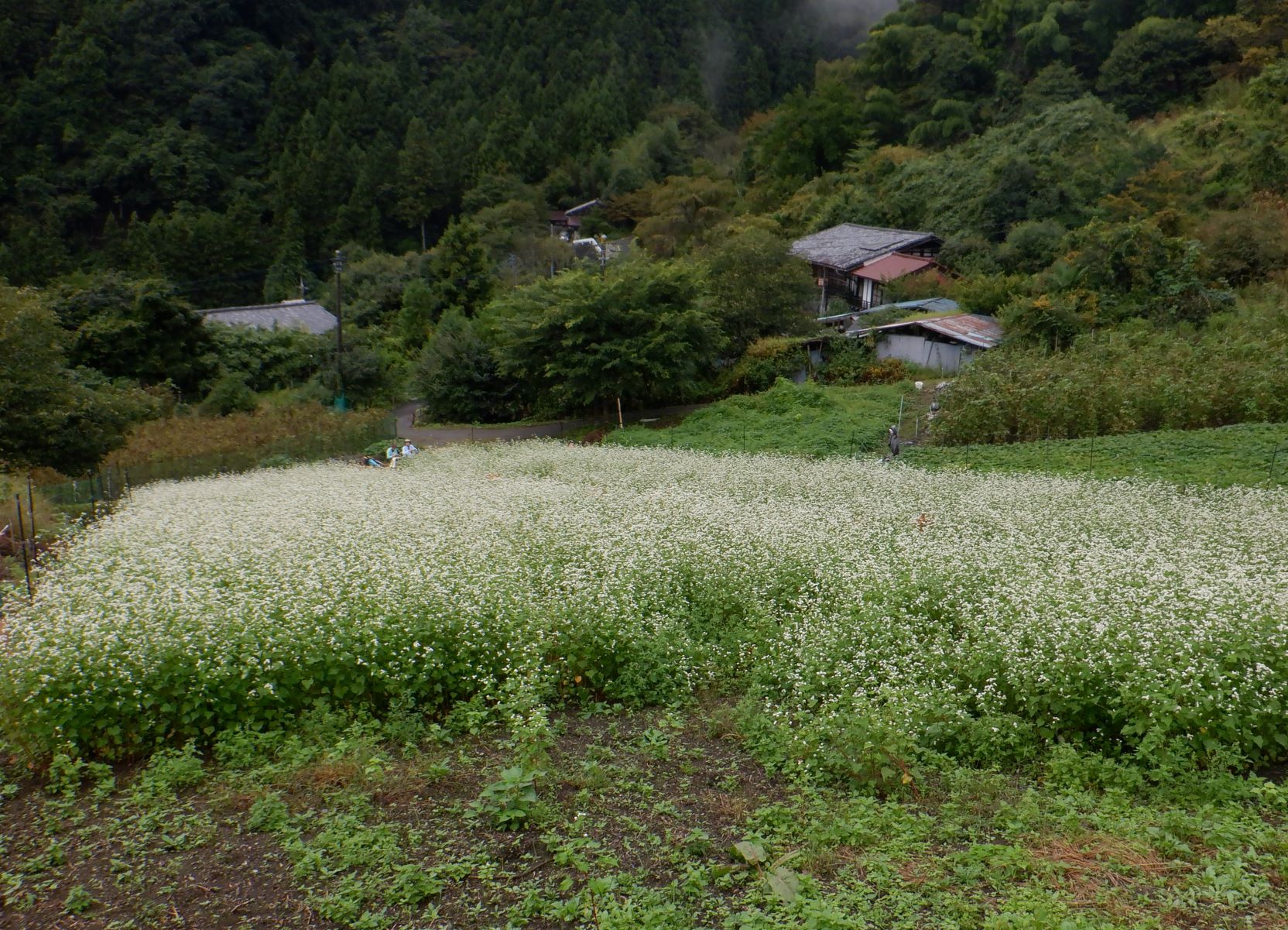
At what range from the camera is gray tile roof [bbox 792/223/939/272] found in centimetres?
3747

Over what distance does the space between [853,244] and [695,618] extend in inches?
1335

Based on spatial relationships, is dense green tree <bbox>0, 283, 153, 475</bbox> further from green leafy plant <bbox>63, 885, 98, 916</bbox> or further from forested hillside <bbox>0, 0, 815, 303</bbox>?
forested hillside <bbox>0, 0, 815, 303</bbox>

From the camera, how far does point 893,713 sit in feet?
20.9

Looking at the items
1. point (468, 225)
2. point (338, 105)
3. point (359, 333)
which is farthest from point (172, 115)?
point (359, 333)

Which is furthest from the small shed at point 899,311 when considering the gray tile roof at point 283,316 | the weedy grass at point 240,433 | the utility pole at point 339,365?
the gray tile roof at point 283,316

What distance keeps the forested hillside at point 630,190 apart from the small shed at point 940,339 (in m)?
1.09

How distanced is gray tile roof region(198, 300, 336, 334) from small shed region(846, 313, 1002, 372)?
23.3 metres

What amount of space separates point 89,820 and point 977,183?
39.3 metres

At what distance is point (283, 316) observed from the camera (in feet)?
143

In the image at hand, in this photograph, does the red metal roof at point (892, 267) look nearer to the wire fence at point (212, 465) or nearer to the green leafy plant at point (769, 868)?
the wire fence at point (212, 465)

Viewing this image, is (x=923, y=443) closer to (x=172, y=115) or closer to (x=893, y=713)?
(x=893, y=713)

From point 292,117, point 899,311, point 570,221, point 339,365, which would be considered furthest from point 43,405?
point 292,117

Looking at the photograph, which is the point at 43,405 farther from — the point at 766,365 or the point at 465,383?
the point at 766,365

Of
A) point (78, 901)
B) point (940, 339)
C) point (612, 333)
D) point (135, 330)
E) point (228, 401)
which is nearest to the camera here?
point (78, 901)
